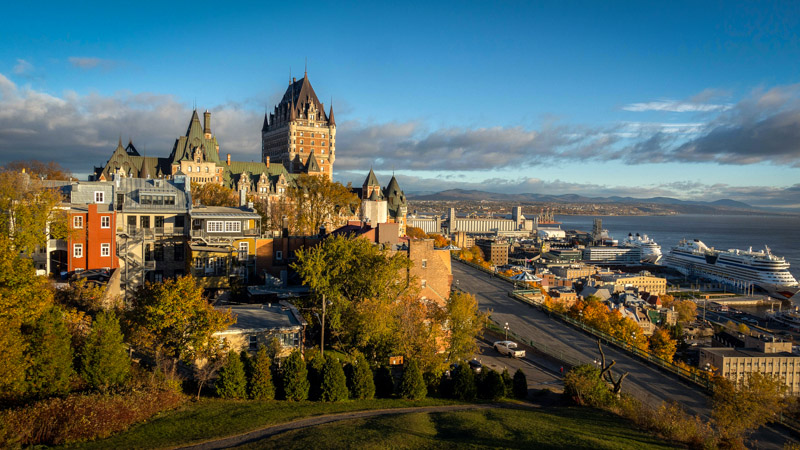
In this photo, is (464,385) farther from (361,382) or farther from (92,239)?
(92,239)

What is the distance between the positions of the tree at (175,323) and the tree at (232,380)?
0.99 m

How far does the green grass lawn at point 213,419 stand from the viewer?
45.4ft

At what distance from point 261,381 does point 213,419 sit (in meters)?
2.64

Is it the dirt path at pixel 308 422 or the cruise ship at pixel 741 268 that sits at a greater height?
the dirt path at pixel 308 422

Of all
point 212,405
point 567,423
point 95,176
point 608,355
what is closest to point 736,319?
point 608,355

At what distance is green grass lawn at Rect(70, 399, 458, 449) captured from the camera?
1383 centimetres

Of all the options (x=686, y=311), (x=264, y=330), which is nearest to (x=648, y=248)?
(x=686, y=311)

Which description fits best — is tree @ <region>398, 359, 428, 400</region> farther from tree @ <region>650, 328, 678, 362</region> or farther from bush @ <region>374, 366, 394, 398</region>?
tree @ <region>650, 328, 678, 362</region>

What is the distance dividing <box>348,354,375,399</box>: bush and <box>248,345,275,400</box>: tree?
293 cm

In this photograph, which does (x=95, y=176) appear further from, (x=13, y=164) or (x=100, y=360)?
(x=100, y=360)

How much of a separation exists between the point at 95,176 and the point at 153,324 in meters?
61.4

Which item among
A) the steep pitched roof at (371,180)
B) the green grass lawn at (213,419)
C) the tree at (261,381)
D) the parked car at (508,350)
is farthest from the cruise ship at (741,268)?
the tree at (261,381)

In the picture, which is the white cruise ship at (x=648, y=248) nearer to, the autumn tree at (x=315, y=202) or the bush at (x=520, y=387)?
the autumn tree at (x=315, y=202)

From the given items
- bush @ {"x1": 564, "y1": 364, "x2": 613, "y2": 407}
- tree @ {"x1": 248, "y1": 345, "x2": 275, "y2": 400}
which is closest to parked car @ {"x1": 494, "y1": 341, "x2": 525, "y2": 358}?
bush @ {"x1": 564, "y1": 364, "x2": 613, "y2": 407}
